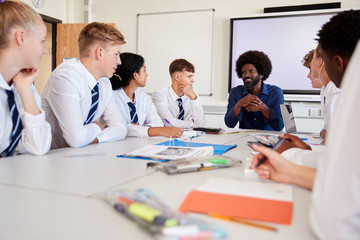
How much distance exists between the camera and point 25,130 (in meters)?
1.42

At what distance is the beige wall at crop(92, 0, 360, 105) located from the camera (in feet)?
14.5

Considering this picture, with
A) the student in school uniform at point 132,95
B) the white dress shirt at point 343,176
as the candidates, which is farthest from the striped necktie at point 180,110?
the white dress shirt at point 343,176

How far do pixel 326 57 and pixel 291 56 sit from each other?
3434 millimetres

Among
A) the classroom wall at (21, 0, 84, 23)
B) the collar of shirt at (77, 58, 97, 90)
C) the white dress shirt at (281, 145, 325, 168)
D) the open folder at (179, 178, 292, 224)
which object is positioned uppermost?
the classroom wall at (21, 0, 84, 23)

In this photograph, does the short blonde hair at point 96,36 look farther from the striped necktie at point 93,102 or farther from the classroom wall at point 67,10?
the classroom wall at point 67,10

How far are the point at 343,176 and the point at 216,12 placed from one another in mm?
4395

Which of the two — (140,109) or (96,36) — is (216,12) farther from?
(96,36)

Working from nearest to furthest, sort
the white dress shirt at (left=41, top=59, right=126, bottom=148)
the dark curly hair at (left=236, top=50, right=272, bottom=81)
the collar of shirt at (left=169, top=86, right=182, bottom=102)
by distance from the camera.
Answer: the white dress shirt at (left=41, top=59, right=126, bottom=148), the collar of shirt at (left=169, top=86, right=182, bottom=102), the dark curly hair at (left=236, top=50, right=272, bottom=81)

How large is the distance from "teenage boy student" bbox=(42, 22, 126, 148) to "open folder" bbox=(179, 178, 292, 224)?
101cm

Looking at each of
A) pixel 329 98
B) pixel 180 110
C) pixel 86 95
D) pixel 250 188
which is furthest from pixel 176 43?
pixel 250 188

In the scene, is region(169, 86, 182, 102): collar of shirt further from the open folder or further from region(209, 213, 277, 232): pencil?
region(209, 213, 277, 232): pencil

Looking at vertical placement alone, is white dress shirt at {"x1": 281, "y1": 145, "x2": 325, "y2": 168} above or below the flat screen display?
below

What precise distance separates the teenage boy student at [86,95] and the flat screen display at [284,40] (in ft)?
9.02

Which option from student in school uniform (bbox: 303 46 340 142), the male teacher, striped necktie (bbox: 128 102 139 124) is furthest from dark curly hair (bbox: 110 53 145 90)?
student in school uniform (bbox: 303 46 340 142)
